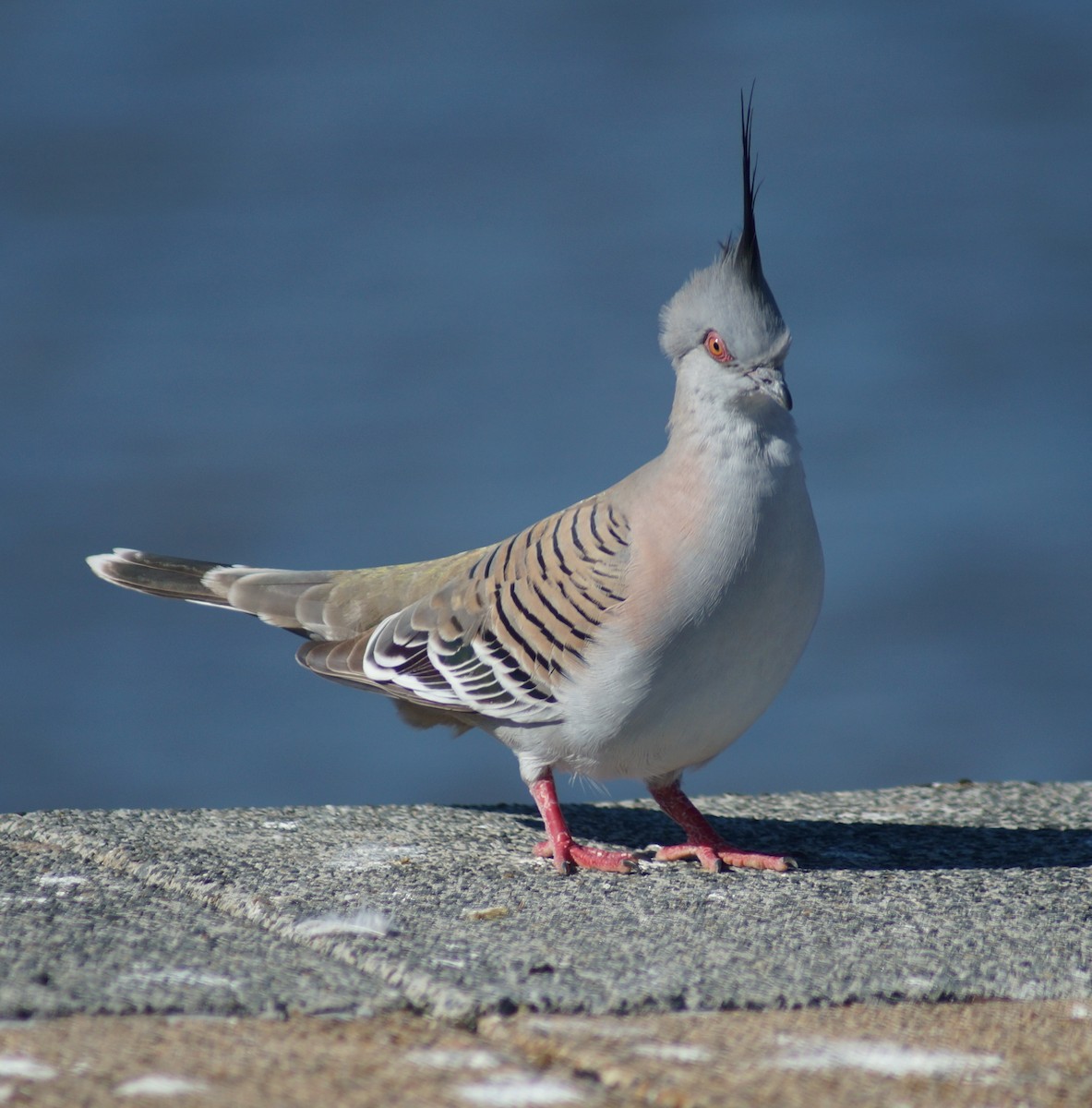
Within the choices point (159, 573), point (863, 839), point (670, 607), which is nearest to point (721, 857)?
point (863, 839)

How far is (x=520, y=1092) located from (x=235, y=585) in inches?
121

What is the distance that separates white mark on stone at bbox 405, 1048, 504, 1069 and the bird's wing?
5.41ft

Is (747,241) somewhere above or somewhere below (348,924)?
above

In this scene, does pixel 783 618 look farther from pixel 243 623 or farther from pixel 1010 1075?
pixel 243 623

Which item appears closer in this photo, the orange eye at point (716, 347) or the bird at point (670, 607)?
the bird at point (670, 607)

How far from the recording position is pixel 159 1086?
1972 mm

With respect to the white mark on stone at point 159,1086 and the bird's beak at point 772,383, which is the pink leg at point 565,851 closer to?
the bird's beak at point 772,383

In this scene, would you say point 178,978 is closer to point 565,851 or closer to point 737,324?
point 565,851

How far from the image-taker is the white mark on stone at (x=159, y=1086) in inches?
76.7

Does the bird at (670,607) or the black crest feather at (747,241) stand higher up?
the black crest feather at (747,241)

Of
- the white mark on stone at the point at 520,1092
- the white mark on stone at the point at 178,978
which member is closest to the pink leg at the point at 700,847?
the white mark on stone at the point at 178,978

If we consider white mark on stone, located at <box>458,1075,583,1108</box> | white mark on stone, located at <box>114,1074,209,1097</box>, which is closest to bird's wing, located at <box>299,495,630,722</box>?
white mark on stone, located at <box>458,1075,583,1108</box>

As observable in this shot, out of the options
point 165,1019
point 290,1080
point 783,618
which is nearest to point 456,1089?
point 290,1080

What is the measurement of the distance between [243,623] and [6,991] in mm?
10052
